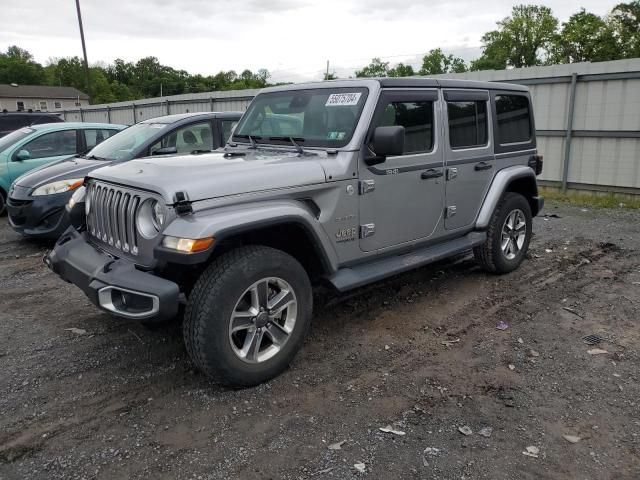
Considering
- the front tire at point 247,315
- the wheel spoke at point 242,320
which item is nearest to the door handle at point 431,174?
the front tire at point 247,315

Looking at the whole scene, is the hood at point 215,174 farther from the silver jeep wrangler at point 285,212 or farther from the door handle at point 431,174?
the door handle at point 431,174

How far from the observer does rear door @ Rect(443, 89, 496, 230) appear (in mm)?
4719

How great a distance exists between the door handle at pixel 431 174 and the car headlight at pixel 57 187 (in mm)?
4722

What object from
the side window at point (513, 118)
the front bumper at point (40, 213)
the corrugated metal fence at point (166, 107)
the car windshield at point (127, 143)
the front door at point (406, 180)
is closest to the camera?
the front door at point (406, 180)

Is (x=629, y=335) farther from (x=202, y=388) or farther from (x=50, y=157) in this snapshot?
(x=50, y=157)

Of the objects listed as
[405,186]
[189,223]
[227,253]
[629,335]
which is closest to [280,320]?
[227,253]

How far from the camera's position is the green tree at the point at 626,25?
153 feet

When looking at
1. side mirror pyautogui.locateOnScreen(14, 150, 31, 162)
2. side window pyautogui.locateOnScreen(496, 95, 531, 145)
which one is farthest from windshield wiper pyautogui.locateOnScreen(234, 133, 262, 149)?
side mirror pyautogui.locateOnScreen(14, 150, 31, 162)

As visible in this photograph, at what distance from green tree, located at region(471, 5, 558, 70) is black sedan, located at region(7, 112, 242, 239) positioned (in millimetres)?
64179

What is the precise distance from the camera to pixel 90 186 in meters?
3.85

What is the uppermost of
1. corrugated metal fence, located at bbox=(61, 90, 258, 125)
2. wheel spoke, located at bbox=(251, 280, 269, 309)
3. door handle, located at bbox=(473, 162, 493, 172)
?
corrugated metal fence, located at bbox=(61, 90, 258, 125)

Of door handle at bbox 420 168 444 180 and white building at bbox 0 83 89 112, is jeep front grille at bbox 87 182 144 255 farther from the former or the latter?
white building at bbox 0 83 89 112

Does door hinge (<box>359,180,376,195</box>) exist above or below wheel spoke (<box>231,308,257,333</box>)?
above

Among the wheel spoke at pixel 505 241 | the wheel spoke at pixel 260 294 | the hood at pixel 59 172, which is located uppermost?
the hood at pixel 59 172
